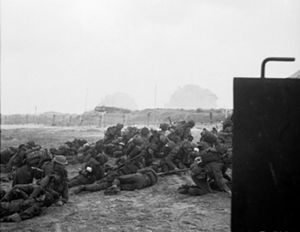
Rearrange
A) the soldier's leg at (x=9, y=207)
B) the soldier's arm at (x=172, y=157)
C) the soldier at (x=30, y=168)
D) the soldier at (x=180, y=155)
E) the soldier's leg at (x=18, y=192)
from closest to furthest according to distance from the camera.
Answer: the soldier's leg at (x=9, y=207), the soldier's leg at (x=18, y=192), the soldier at (x=30, y=168), the soldier's arm at (x=172, y=157), the soldier at (x=180, y=155)

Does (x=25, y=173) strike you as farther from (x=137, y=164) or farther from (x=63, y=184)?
(x=137, y=164)

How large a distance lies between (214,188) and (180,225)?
258 cm

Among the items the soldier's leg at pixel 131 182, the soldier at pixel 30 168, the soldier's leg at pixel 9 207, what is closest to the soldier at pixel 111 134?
the soldier's leg at pixel 131 182

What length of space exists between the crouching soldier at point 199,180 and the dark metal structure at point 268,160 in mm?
6162

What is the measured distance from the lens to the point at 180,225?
5.96 meters

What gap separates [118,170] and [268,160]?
805 centimetres

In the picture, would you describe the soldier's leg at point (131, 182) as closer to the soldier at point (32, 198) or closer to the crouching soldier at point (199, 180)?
the crouching soldier at point (199, 180)

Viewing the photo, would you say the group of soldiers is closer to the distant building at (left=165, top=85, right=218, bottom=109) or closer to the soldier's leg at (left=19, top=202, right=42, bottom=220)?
the soldier's leg at (left=19, top=202, right=42, bottom=220)

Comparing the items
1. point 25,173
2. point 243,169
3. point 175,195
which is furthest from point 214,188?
point 243,169

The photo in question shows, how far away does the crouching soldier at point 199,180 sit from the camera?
793 cm

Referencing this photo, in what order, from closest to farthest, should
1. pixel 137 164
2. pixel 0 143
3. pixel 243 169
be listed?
pixel 243 169 < pixel 137 164 < pixel 0 143

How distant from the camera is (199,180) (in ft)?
26.5

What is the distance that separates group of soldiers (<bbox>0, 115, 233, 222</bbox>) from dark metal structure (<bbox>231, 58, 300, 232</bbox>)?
560 cm

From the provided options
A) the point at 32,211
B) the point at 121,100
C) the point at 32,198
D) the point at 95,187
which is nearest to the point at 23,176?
the point at 32,198
